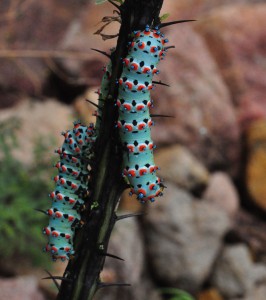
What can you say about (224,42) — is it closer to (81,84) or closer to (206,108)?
(206,108)

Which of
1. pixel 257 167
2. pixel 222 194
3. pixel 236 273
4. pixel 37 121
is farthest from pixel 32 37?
pixel 236 273

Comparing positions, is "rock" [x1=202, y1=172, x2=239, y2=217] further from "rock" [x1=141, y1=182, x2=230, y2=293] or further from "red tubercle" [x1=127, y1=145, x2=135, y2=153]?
"red tubercle" [x1=127, y1=145, x2=135, y2=153]

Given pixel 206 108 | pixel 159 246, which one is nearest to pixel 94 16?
pixel 206 108

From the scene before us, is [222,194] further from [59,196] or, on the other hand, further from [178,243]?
[59,196]

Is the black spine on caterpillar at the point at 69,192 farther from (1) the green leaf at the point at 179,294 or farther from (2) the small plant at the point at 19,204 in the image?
(2) the small plant at the point at 19,204

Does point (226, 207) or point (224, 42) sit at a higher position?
point (224, 42)

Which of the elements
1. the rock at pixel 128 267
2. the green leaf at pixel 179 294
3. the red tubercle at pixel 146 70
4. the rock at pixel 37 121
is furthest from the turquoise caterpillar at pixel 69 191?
the rock at pixel 37 121
